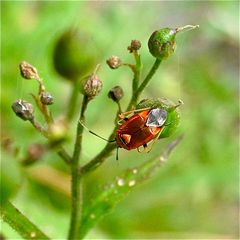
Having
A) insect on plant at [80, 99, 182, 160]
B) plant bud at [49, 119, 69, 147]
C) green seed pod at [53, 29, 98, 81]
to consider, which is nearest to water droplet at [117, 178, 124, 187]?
insect on plant at [80, 99, 182, 160]

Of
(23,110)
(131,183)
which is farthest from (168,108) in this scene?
(131,183)

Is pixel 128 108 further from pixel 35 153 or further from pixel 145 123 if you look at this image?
pixel 35 153

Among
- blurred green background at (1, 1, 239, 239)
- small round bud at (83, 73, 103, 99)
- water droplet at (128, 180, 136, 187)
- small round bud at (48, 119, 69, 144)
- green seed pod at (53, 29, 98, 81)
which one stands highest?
blurred green background at (1, 1, 239, 239)

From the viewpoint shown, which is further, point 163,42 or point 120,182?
point 120,182

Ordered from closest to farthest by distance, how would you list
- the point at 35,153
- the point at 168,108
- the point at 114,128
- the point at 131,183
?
1. the point at 168,108
2. the point at 114,128
3. the point at 35,153
4. the point at 131,183

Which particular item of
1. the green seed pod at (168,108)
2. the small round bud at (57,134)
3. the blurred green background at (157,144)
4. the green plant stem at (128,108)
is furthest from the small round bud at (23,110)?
the blurred green background at (157,144)

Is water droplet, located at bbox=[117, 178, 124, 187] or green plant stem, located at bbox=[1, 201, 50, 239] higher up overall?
water droplet, located at bbox=[117, 178, 124, 187]

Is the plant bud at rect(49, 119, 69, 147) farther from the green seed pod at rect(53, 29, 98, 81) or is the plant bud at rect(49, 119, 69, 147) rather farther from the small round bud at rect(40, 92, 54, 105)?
the green seed pod at rect(53, 29, 98, 81)
